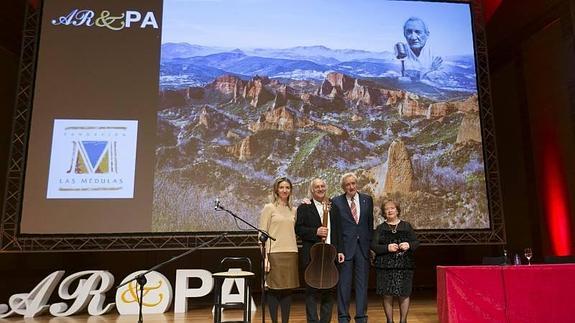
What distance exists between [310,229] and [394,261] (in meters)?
0.77

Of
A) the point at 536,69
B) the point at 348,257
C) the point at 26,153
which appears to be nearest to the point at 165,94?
the point at 26,153

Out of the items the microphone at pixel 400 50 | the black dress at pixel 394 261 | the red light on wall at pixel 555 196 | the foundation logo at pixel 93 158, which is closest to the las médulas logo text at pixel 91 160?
the foundation logo at pixel 93 158

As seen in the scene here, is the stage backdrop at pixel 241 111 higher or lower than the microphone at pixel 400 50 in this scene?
lower

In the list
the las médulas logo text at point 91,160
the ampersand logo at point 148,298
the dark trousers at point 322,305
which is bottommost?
the ampersand logo at point 148,298

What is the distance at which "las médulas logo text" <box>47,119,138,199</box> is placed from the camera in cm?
545

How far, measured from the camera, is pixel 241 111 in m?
6.00

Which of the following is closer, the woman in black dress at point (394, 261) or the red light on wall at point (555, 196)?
the woman in black dress at point (394, 261)

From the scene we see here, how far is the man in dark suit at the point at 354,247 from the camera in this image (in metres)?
3.82

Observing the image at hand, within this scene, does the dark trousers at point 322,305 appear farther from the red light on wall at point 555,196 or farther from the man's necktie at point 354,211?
the red light on wall at point 555,196

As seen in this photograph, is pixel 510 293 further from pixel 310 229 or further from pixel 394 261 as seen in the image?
pixel 310 229

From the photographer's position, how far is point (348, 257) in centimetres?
382

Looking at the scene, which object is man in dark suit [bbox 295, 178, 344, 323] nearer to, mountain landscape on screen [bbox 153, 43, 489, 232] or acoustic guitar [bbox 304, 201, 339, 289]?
acoustic guitar [bbox 304, 201, 339, 289]

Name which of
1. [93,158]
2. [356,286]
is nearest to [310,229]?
[356,286]

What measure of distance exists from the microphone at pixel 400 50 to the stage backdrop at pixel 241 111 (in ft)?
0.06
